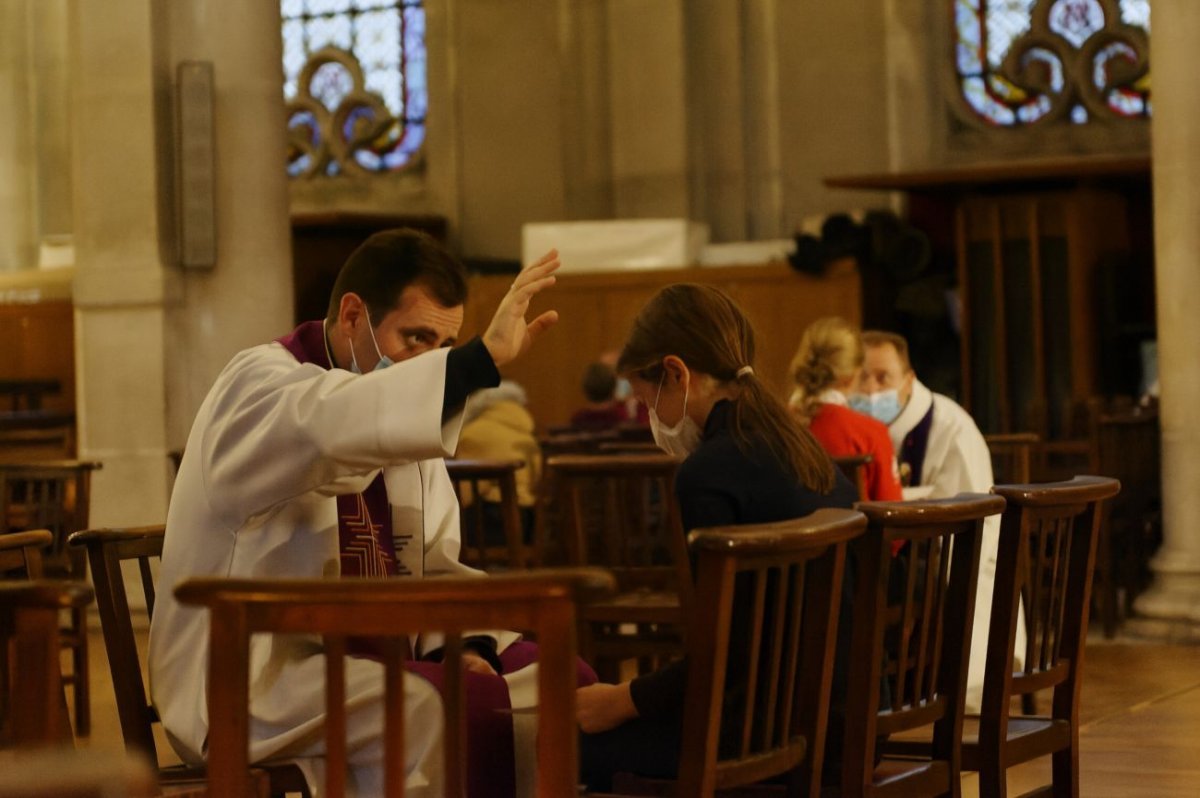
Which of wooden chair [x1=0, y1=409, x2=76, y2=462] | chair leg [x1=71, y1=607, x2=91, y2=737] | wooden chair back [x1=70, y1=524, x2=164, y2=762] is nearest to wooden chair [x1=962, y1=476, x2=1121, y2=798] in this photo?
wooden chair back [x1=70, y1=524, x2=164, y2=762]

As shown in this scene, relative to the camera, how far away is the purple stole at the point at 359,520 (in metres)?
3.24

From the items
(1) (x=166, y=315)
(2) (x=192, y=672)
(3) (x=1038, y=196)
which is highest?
(3) (x=1038, y=196)

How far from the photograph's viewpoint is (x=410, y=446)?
2850 mm

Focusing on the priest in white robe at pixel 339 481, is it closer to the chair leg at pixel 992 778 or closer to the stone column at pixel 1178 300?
the chair leg at pixel 992 778

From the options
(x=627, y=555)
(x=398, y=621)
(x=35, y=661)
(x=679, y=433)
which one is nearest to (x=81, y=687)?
(x=627, y=555)

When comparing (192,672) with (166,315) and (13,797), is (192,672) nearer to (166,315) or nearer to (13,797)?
(13,797)

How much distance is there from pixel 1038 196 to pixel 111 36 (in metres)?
6.00

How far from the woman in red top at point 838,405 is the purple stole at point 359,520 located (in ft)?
8.11

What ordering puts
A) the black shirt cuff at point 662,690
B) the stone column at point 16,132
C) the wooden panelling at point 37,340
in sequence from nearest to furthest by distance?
the black shirt cuff at point 662,690 → the wooden panelling at point 37,340 → the stone column at point 16,132

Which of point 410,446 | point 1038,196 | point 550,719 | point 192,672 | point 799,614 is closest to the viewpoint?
point 550,719

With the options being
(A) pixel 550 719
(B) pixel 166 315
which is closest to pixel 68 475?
(B) pixel 166 315

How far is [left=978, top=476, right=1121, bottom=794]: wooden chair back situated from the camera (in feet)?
Answer: 10.3

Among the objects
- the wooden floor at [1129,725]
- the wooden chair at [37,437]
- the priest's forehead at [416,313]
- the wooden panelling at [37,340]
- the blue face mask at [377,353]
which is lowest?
the wooden floor at [1129,725]

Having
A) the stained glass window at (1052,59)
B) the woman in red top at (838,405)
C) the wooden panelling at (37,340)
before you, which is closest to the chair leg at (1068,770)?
the woman in red top at (838,405)
